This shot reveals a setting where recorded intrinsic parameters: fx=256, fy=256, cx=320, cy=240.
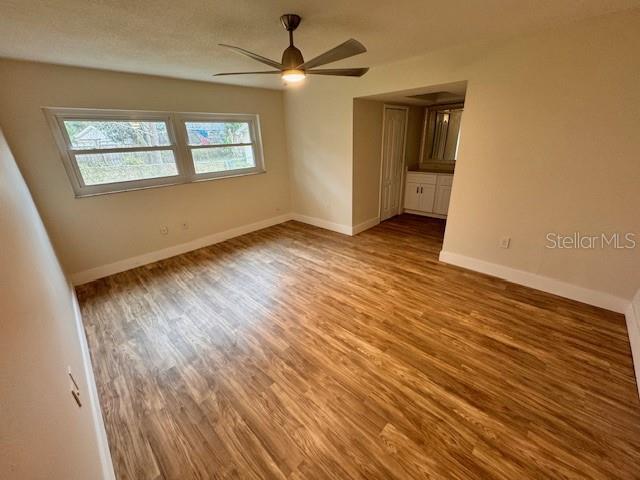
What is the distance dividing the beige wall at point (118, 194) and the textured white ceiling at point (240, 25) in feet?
0.87

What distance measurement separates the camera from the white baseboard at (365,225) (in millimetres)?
4403

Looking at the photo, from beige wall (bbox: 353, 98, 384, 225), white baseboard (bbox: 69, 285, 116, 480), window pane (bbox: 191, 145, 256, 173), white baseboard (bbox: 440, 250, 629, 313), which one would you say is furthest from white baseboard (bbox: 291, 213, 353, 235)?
white baseboard (bbox: 69, 285, 116, 480)

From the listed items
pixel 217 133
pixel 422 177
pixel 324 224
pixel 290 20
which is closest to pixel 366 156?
pixel 324 224

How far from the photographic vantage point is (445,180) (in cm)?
474

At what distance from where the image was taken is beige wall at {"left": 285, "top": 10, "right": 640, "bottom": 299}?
204 cm

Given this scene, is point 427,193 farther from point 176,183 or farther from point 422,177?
point 176,183

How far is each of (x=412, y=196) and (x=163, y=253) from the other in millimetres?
4570

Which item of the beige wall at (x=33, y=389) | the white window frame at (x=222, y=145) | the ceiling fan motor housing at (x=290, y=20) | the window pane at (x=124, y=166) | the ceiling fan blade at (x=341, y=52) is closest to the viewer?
the beige wall at (x=33, y=389)

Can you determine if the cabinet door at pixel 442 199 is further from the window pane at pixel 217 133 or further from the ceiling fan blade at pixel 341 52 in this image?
the ceiling fan blade at pixel 341 52

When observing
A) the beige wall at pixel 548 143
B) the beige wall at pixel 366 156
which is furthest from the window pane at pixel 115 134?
the beige wall at pixel 548 143

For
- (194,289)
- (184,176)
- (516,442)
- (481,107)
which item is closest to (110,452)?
(194,289)

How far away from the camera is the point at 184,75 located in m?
3.27

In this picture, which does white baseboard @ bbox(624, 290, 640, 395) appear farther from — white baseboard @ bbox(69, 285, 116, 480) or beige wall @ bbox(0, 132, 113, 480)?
white baseboard @ bbox(69, 285, 116, 480)

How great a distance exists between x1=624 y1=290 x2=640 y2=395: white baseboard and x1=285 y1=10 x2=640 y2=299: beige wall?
0.14m
